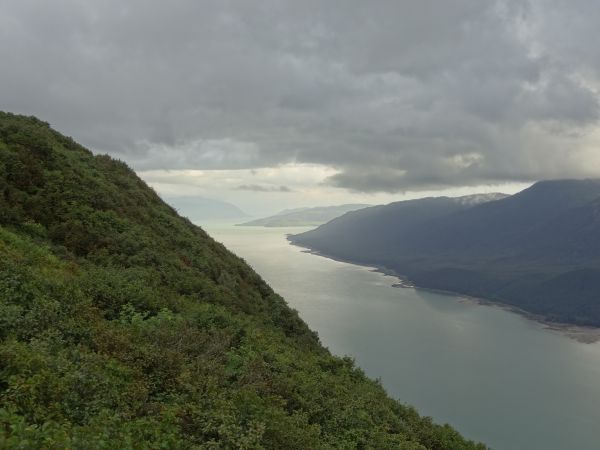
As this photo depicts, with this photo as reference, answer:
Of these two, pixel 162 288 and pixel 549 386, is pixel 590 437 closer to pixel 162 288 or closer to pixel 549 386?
pixel 549 386

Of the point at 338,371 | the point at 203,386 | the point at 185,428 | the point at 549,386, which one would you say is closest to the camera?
the point at 185,428

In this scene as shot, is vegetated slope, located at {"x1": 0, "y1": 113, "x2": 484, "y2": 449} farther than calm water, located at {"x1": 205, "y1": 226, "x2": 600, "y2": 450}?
No

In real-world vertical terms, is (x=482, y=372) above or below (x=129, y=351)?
below

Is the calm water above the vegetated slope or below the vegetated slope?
below

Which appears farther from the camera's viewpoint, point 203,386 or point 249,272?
point 249,272

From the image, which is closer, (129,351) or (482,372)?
(129,351)

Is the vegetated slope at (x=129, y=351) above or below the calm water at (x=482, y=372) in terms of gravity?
above

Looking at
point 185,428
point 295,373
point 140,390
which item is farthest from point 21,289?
point 295,373

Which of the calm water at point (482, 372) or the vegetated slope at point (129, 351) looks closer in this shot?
the vegetated slope at point (129, 351)
